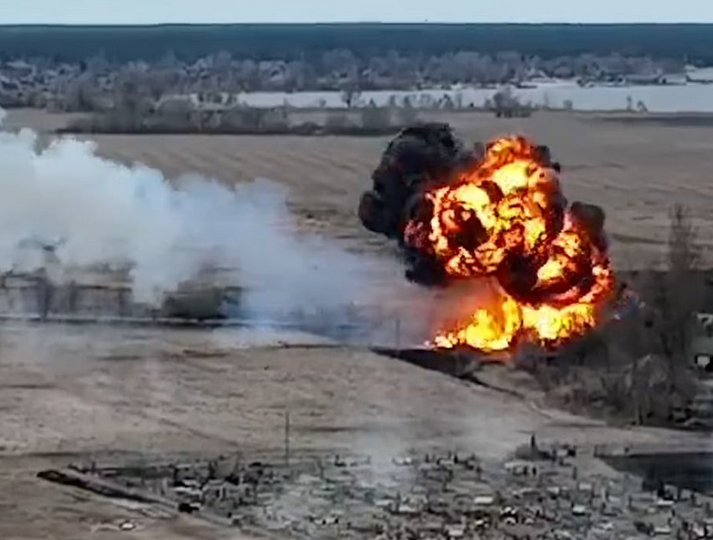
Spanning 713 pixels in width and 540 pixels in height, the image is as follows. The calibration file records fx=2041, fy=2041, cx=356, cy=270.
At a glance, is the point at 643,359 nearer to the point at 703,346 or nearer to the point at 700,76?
the point at 703,346

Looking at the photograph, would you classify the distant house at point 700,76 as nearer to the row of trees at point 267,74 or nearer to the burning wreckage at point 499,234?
the row of trees at point 267,74

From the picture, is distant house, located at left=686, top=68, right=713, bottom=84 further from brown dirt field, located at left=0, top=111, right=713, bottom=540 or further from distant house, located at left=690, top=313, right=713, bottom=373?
distant house, located at left=690, top=313, right=713, bottom=373

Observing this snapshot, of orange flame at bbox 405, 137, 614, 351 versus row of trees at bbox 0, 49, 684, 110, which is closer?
orange flame at bbox 405, 137, 614, 351

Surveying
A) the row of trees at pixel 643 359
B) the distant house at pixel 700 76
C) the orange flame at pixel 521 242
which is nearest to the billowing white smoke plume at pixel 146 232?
the orange flame at pixel 521 242

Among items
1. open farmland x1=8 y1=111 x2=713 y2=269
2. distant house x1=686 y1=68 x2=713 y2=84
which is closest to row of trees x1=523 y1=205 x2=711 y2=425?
open farmland x1=8 y1=111 x2=713 y2=269

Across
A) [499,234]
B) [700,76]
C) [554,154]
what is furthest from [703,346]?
[700,76]

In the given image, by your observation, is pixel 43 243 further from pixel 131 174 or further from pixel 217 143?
pixel 217 143
